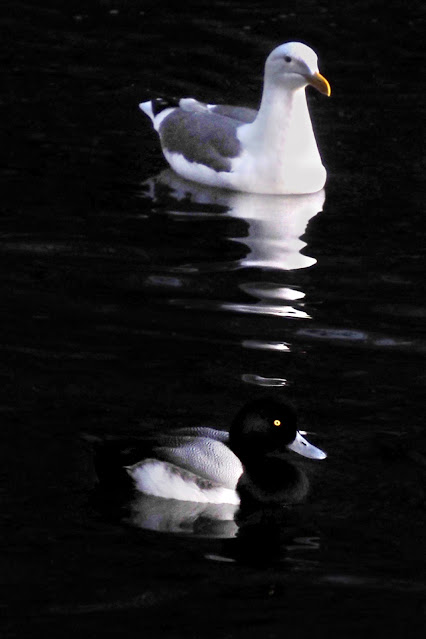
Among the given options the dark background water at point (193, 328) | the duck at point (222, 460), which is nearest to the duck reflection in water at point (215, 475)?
the duck at point (222, 460)

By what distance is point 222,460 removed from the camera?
678 centimetres

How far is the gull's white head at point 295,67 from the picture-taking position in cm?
1095

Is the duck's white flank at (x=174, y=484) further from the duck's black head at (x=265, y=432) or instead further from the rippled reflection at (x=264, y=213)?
the rippled reflection at (x=264, y=213)

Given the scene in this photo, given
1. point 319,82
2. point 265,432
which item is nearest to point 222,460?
point 265,432

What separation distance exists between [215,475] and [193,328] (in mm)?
1807

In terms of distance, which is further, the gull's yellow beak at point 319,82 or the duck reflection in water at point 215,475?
the gull's yellow beak at point 319,82

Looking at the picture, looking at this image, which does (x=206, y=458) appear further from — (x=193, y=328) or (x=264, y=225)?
(x=264, y=225)

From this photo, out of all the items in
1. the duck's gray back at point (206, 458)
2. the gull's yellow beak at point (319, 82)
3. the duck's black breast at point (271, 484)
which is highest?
the gull's yellow beak at point (319, 82)

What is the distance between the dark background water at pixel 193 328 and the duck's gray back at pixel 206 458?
0.33 meters

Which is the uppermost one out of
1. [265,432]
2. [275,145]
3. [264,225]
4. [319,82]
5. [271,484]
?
[319,82]

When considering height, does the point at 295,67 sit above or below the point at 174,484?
above

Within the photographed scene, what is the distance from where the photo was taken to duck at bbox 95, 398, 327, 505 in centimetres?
669

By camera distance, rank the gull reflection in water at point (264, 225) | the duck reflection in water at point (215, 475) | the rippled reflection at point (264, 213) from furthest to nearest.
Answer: the rippled reflection at point (264, 213), the gull reflection in water at point (264, 225), the duck reflection in water at point (215, 475)

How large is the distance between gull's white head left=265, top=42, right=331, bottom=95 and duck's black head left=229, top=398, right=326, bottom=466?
4433 millimetres
